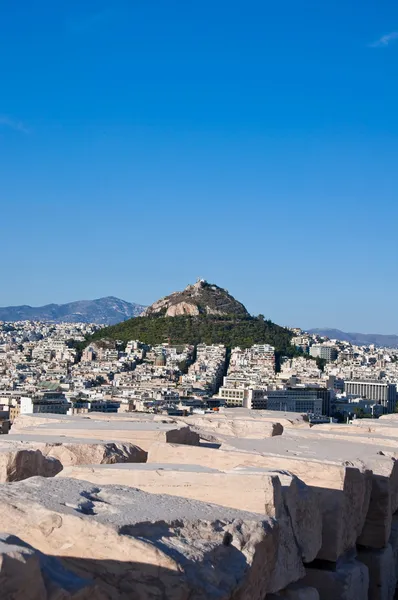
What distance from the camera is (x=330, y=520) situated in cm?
544

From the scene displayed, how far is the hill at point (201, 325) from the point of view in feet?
387

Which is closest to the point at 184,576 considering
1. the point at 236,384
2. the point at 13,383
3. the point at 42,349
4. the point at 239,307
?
the point at 13,383

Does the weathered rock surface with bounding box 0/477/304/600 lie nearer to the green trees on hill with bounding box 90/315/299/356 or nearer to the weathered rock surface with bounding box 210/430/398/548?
the weathered rock surface with bounding box 210/430/398/548

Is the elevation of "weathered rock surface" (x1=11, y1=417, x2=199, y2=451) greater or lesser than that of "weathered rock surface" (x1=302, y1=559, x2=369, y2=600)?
greater

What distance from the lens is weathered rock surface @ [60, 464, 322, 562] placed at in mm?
4422

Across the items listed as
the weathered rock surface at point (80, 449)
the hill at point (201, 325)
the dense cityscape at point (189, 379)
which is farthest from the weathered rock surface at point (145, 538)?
the hill at point (201, 325)

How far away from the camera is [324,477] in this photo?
222 inches

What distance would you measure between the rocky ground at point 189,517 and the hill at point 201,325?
351 feet

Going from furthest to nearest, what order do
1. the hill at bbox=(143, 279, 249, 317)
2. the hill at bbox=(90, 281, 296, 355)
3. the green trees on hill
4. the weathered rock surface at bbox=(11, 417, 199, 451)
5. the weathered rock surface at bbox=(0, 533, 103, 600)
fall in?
the hill at bbox=(143, 279, 249, 317)
the hill at bbox=(90, 281, 296, 355)
the green trees on hill
the weathered rock surface at bbox=(11, 417, 199, 451)
the weathered rock surface at bbox=(0, 533, 103, 600)

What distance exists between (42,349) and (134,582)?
117m

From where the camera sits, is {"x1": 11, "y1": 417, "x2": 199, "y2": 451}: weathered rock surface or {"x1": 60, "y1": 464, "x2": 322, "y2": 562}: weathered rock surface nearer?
{"x1": 60, "y1": 464, "x2": 322, "y2": 562}: weathered rock surface

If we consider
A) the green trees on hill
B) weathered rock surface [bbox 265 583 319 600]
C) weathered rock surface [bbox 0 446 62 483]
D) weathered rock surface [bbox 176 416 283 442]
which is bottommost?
weathered rock surface [bbox 265 583 319 600]

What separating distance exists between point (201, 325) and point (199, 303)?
6.82 meters

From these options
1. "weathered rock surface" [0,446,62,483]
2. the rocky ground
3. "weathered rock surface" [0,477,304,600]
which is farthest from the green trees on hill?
"weathered rock surface" [0,477,304,600]
